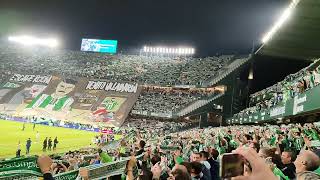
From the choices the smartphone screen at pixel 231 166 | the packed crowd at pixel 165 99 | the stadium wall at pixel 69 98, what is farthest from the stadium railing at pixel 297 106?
the stadium wall at pixel 69 98

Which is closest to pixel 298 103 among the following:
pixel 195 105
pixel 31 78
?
pixel 195 105

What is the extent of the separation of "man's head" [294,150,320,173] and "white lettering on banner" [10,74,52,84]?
69.9m

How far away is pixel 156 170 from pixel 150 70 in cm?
6587

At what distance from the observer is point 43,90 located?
67.6 meters

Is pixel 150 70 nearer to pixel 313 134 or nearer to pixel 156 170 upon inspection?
pixel 313 134

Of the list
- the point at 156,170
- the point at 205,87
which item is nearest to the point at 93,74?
the point at 205,87

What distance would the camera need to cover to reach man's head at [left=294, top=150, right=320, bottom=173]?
2.83 meters

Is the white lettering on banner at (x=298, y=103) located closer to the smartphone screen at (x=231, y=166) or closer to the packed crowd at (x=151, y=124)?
the smartphone screen at (x=231, y=166)

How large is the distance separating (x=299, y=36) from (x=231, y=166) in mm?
31373

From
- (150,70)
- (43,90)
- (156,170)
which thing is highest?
(150,70)

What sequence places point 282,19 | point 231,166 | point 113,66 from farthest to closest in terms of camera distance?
point 113,66, point 282,19, point 231,166

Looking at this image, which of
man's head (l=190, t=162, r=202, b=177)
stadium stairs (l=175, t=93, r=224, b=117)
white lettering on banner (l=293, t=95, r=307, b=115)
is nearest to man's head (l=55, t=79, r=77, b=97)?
stadium stairs (l=175, t=93, r=224, b=117)

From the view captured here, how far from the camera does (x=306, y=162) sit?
2.87 m

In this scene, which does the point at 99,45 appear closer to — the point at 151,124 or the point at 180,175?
the point at 151,124
